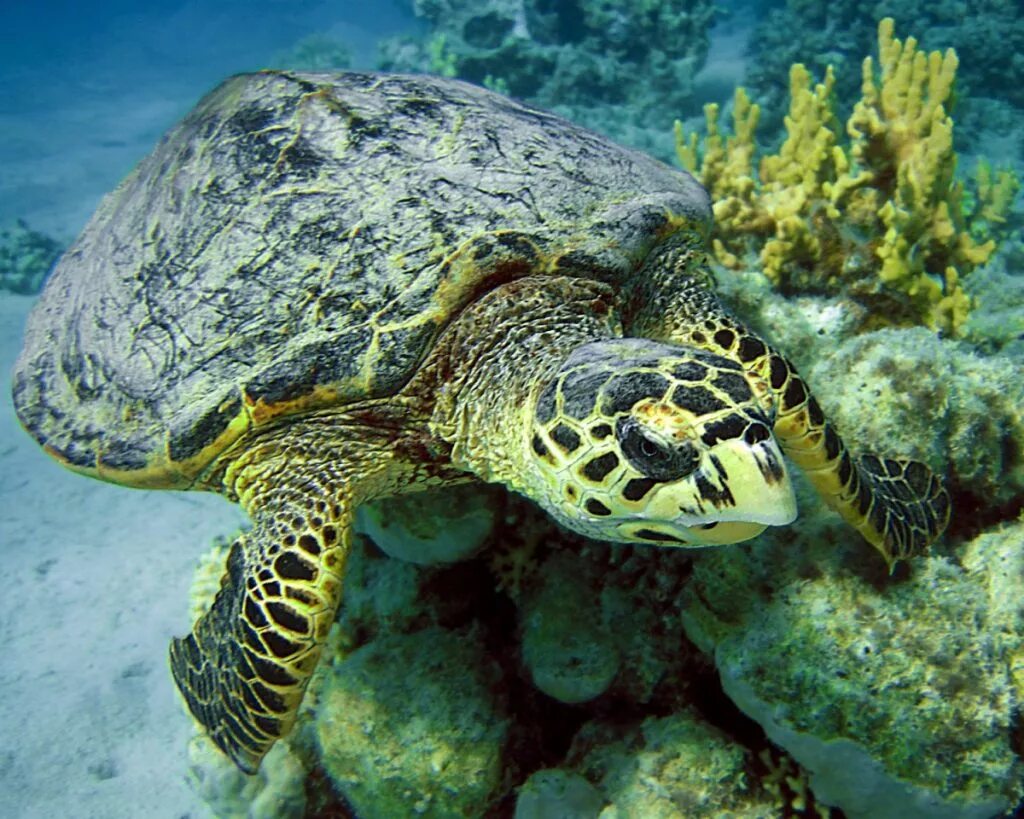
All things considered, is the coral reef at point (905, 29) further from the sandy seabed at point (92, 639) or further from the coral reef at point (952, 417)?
the sandy seabed at point (92, 639)

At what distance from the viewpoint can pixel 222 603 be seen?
243 cm

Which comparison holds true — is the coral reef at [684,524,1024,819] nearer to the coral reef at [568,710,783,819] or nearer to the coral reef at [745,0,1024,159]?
the coral reef at [568,710,783,819]

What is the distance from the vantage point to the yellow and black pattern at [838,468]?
2.16 metres


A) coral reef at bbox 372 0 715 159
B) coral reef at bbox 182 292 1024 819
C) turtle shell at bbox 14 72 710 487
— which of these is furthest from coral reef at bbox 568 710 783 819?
coral reef at bbox 372 0 715 159

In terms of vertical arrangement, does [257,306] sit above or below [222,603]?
above

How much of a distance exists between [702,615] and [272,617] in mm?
1476

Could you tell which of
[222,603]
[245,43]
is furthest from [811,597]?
[245,43]

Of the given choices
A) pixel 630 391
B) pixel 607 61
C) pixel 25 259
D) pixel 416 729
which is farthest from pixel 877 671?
pixel 25 259

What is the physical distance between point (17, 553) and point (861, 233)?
654 cm

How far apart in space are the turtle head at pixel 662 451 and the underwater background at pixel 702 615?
0.72 meters

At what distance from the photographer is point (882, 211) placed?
3.53 m

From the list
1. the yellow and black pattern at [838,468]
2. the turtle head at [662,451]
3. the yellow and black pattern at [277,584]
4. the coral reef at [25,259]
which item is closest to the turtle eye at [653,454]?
the turtle head at [662,451]

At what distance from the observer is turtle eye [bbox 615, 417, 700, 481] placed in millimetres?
1601

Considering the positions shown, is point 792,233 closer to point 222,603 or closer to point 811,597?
point 811,597
